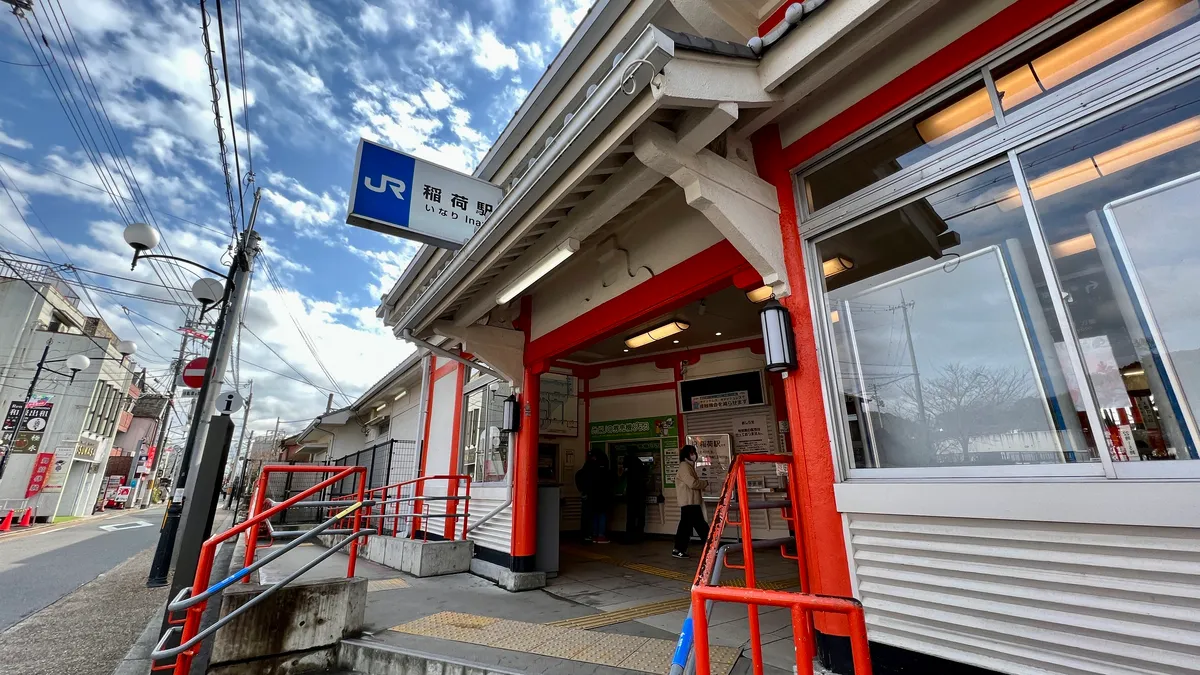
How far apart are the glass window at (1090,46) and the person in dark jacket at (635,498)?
7.71 meters

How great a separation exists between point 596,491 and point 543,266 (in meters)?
5.52

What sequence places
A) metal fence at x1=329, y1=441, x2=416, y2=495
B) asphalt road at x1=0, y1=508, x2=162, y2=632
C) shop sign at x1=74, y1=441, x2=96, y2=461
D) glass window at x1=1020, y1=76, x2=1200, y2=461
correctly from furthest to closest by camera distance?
shop sign at x1=74, y1=441, x2=96, y2=461 → metal fence at x1=329, y1=441, x2=416, y2=495 → asphalt road at x1=0, y1=508, x2=162, y2=632 → glass window at x1=1020, y1=76, x2=1200, y2=461

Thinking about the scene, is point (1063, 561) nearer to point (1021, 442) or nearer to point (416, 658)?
point (1021, 442)

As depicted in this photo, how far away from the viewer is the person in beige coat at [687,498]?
699cm

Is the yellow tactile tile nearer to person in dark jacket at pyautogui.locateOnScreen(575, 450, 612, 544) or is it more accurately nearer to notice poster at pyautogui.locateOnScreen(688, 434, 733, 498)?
person in dark jacket at pyautogui.locateOnScreen(575, 450, 612, 544)

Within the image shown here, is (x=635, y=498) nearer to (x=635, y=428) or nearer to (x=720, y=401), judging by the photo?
(x=635, y=428)

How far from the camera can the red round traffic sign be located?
7023 mm

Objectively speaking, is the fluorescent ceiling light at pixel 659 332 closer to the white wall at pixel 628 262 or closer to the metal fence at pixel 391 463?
the white wall at pixel 628 262

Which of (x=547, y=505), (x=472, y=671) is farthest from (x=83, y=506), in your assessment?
(x=472, y=671)

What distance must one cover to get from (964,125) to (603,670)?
3.85 meters

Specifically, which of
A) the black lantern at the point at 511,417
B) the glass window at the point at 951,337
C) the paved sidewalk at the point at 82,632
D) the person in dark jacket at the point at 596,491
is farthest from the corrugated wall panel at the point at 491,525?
the glass window at the point at 951,337

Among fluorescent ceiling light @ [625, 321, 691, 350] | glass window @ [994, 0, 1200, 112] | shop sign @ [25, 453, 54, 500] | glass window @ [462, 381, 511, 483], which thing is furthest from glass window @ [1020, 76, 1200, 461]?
shop sign @ [25, 453, 54, 500]

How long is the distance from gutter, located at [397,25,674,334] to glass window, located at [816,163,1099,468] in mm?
1604

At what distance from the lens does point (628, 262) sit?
197 inches
